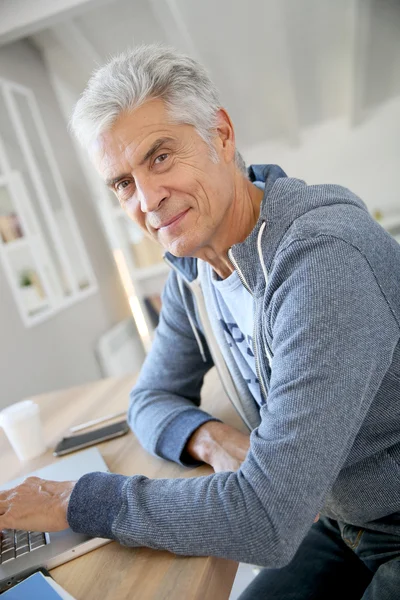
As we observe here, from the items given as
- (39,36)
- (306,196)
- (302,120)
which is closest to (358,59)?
(302,120)

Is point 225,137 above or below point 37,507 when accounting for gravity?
above

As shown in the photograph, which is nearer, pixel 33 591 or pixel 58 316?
pixel 33 591

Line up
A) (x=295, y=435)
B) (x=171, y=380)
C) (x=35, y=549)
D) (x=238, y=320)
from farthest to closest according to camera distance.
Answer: (x=171, y=380)
(x=238, y=320)
(x=35, y=549)
(x=295, y=435)

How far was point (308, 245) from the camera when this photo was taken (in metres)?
0.76

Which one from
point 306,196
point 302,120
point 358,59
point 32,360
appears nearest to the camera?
point 306,196

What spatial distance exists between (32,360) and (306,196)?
2.29m

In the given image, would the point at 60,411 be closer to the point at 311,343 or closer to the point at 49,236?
the point at 311,343

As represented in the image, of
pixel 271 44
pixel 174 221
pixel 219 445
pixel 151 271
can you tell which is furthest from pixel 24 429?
pixel 271 44

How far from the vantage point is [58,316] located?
3.22 m

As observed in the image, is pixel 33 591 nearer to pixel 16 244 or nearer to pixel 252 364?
pixel 252 364

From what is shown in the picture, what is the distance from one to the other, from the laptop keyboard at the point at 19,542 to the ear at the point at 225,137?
73cm

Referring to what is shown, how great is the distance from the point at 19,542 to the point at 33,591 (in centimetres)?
14

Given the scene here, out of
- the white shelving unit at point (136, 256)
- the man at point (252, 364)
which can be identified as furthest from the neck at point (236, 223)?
the white shelving unit at point (136, 256)

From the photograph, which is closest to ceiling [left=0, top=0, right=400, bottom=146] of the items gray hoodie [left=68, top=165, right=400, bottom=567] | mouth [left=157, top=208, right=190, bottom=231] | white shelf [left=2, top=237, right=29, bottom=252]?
white shelf [left=2, top=237, right=29, bottom=252]
